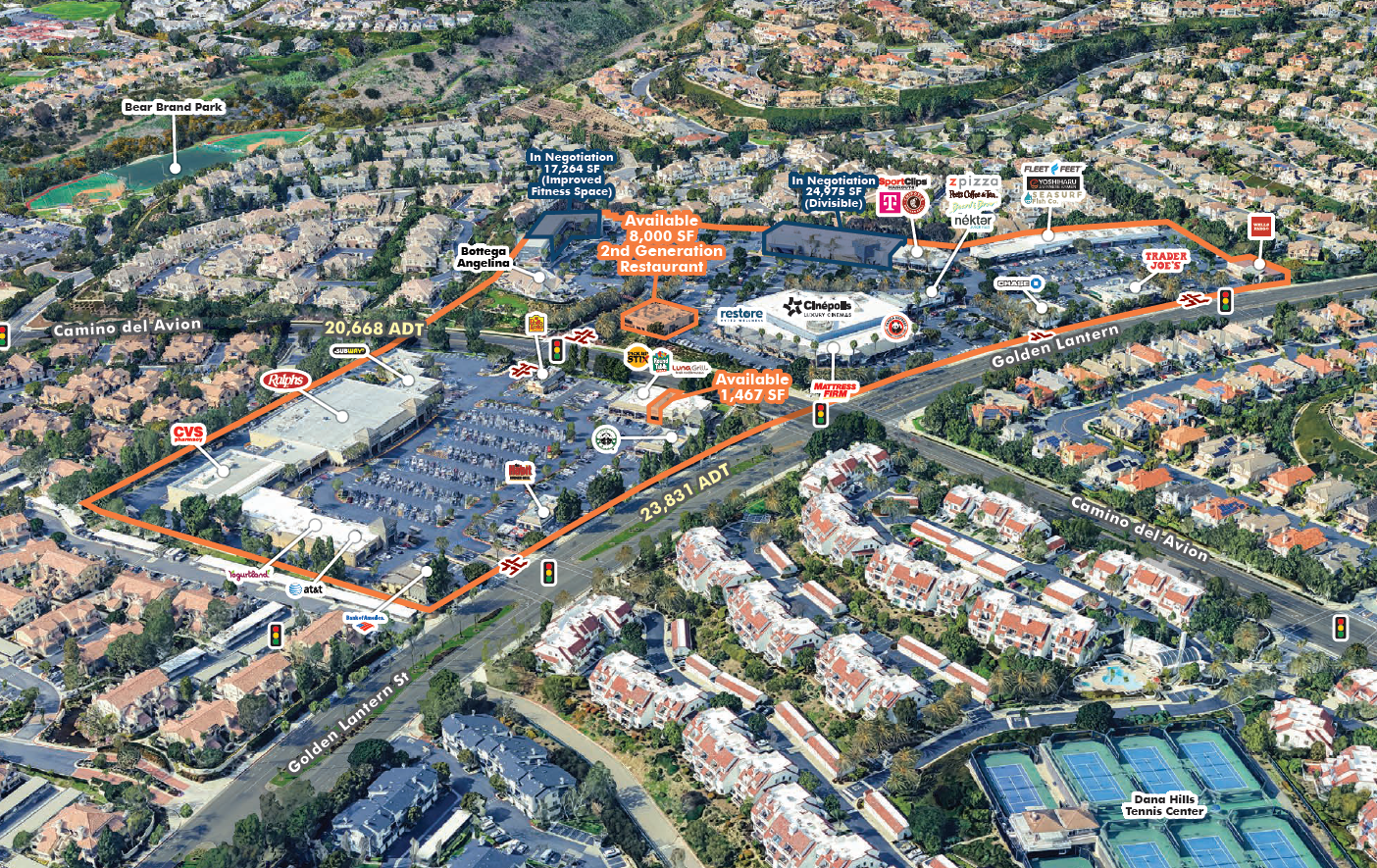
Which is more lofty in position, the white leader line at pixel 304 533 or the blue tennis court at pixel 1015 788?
the white leader line at pixel 304 533

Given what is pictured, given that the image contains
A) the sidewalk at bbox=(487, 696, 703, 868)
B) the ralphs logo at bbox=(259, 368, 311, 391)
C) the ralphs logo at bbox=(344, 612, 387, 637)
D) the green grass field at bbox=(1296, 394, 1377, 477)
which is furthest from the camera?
the ralphs logo at bbox=(259, 368, 311, 391)

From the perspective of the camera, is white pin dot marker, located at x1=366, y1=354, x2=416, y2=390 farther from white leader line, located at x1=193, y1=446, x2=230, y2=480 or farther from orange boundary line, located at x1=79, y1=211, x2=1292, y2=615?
white leader line, located at x1=193, y1=446, x2=230, y2=480

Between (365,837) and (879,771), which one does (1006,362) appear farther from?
(365,837)

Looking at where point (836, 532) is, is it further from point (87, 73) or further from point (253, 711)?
point (87, 73)

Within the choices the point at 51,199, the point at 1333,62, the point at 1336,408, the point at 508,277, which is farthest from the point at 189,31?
the point at 1336,408

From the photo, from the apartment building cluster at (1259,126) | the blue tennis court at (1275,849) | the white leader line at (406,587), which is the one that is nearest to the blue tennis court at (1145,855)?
→ the blue tennis court at (1275,849)

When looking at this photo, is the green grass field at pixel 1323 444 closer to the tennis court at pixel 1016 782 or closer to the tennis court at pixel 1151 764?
the tennis court at pixel 1151 764

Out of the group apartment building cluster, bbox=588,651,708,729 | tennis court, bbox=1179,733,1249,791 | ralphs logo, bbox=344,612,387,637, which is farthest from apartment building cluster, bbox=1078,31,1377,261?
ralphs logo, bbox=344,612,387,637

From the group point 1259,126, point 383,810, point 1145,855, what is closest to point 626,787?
point 383,810
